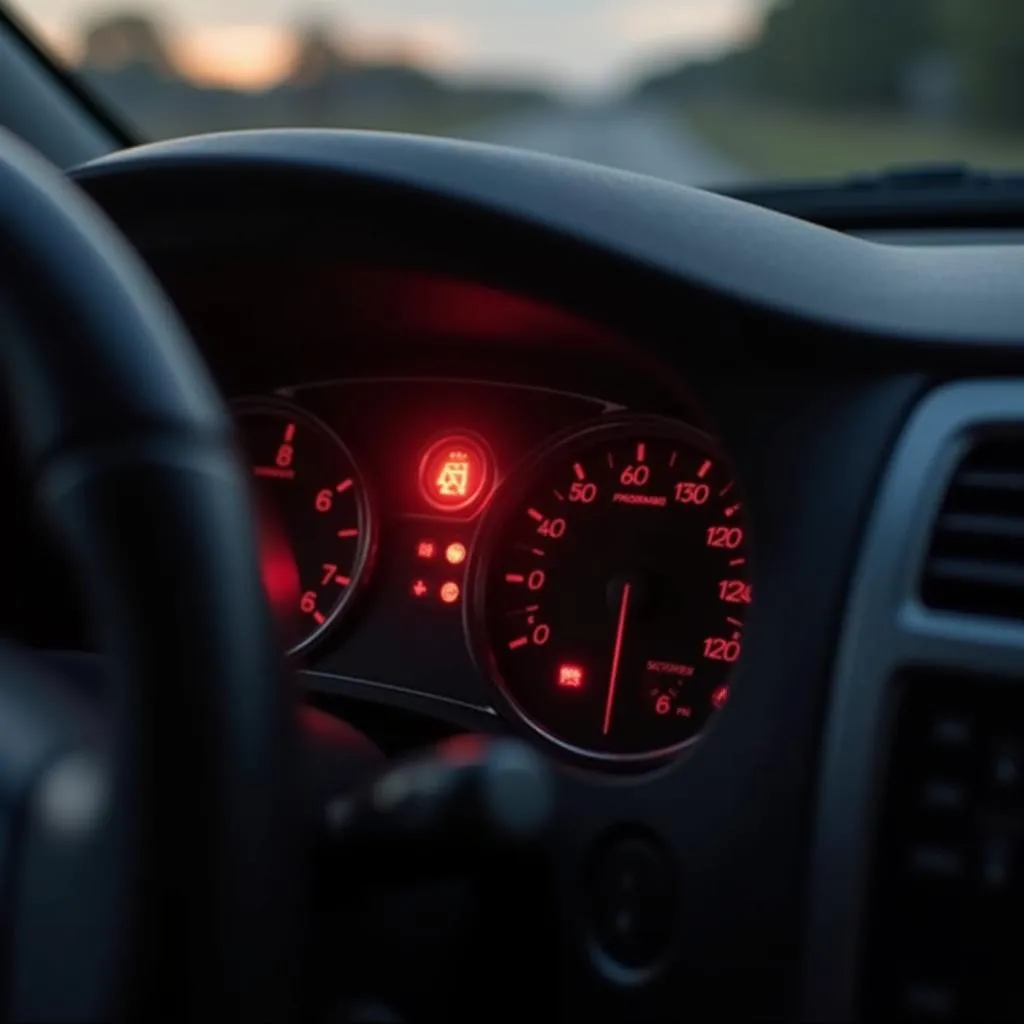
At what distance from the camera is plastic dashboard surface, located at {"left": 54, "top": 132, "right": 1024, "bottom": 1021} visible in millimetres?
1607

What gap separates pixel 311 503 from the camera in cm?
220

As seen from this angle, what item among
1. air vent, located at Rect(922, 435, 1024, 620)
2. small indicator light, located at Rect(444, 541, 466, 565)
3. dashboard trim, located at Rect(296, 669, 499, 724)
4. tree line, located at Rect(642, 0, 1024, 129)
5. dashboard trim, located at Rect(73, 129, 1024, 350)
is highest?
tree line, located at Rect(642, 0, 1024, 129)

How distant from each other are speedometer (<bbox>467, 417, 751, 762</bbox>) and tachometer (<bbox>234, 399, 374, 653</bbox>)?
0.53ft

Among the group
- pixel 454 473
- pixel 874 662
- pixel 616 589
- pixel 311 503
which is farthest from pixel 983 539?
pixel 311 503

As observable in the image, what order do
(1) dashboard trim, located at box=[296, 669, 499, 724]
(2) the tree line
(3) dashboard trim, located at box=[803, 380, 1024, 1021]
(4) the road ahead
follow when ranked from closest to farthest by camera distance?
(3) dashboard trim, located at box=[803, 380, 1024, 1021]
(1) dashboard trim, located at box=[296, 669, 499, 724]
(2) the tree line
(4) the road ahead

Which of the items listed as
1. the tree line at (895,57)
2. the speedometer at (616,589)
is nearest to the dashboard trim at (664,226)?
the speedometer at (616,589)

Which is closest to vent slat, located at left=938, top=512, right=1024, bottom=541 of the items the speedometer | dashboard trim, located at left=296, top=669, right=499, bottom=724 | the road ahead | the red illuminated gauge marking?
the speedometer

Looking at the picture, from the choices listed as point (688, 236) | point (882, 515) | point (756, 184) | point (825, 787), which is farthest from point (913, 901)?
point (756, 184)

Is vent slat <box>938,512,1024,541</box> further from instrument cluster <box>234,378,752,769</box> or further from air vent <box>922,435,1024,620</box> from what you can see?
instrument cluster <box>234,378,752,769</box>

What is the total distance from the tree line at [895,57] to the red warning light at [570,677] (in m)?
1.10

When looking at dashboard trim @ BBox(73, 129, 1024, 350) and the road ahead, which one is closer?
dashboard trim @ BBox(73, 129, 1024, 350)

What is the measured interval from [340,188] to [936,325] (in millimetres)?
498

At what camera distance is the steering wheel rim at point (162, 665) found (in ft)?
3.55

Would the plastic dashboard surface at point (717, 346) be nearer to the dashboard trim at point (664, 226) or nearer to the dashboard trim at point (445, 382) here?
the dashboard trim at point (664, 226)
